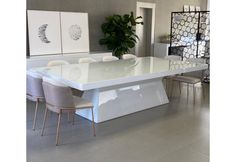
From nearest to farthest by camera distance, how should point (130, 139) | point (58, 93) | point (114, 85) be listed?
1. point (58, 93)
2. point (130, 139)
3. point (114, 85)

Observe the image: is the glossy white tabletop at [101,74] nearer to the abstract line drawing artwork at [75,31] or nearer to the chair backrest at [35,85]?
the chair backrest at [35,85]

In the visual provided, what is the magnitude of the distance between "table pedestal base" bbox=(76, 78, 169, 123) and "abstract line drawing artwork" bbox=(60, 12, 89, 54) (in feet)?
9.65

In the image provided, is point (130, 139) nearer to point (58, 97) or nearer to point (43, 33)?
point (58, 97)

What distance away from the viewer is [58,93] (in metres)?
3.21

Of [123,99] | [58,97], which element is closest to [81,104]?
[58,97]

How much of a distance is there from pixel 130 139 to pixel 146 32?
7152 millimetres

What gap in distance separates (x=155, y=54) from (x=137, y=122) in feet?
20.9

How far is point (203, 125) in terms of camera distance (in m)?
4.04

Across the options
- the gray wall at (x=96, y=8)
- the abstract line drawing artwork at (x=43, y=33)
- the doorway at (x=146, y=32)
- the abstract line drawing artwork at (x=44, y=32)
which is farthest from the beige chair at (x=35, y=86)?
the doorway at (x=146, y=32)

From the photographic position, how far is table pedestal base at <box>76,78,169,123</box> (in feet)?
13.4

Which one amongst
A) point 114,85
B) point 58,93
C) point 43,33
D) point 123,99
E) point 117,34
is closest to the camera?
point 58,93

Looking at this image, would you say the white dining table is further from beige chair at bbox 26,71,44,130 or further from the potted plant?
the potted plant

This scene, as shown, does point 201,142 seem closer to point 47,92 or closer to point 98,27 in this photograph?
point 47,92

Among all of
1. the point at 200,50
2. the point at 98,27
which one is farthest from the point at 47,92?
the point at 200,50
